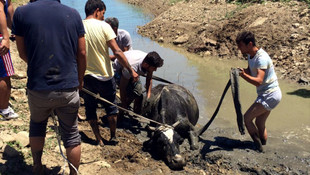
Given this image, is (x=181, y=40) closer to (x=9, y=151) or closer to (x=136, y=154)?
(x=136, y=154)

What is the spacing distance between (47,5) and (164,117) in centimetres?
338

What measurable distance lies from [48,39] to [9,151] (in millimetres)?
1739

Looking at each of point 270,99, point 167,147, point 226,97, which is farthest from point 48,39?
point 226,97

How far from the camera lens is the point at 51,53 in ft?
10.3

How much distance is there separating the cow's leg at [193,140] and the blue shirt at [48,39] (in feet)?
10.1

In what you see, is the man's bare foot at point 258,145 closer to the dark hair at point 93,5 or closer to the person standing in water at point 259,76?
the person standing in water at point 259,76

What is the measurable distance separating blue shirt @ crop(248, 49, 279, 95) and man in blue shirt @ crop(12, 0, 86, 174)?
2698mm

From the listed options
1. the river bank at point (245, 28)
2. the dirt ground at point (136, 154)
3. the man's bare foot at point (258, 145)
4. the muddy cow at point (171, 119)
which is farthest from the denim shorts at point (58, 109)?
the river bank at point (245, 28)

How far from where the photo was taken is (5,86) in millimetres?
4750

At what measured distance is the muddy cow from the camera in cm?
514

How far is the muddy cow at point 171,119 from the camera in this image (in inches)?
203


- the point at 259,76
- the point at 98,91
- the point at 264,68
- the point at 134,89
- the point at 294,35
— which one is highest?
the point at 264,68

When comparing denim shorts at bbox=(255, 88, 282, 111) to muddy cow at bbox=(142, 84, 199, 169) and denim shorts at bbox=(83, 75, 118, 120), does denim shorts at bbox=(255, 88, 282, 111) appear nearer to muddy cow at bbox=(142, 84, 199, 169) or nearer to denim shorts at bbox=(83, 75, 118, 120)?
muddy cow at bbox=(142, 84, 199, 169)

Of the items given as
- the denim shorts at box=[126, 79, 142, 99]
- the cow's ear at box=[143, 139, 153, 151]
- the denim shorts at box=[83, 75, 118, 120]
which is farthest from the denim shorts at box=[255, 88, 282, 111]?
the denim shorts at box=[83, 75, 118, 120]
